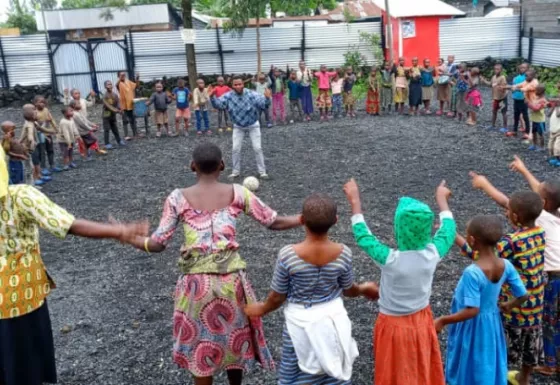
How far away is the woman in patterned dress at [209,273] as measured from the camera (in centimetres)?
313

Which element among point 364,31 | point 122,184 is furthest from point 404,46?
point 122,184

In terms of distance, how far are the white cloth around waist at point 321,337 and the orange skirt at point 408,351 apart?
0.26 m

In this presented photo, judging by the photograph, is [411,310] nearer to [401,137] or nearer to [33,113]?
[33,113]

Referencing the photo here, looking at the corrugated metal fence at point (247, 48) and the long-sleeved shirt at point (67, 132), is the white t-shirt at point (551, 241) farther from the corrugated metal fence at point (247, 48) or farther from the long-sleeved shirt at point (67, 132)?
the corrugated metal fence at point (247, 48)

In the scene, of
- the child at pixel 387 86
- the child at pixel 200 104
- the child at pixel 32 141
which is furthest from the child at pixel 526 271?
the child at pixel 387 86

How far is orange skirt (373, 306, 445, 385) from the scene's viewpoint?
307 cm

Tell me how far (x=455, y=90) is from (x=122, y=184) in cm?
894

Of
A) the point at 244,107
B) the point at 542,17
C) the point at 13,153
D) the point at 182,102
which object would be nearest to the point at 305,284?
the point at 244,107


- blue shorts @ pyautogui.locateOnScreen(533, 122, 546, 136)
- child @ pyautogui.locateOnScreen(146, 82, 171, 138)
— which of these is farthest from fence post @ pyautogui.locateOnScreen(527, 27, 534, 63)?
child @ pyautogui.locateOnScreen(146, 82, 171, 138)

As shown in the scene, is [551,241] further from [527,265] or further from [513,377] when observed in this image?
[513,377]

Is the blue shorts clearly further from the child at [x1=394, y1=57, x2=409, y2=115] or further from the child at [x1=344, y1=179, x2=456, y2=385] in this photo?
the child at [x1=344, y1=179, x2=456, y2=385]

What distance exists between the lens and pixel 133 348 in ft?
14.9

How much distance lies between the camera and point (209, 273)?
3.13m

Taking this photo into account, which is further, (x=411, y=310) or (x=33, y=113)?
(x=33, y=113)
